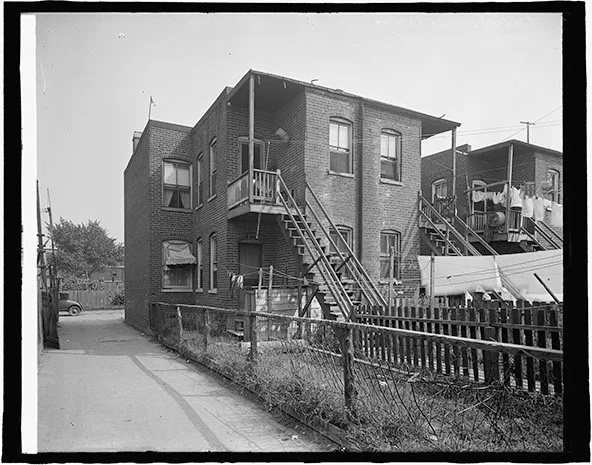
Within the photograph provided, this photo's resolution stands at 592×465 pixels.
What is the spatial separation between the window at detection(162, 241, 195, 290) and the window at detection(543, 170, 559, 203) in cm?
1362

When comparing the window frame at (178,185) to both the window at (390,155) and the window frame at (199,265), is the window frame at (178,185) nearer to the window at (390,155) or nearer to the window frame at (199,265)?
the window frame at (199,265)

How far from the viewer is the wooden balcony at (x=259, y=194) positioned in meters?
12.7

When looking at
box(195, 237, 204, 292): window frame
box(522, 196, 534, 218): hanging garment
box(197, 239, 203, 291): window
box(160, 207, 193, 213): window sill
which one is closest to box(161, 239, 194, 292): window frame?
box(195, 237, 204, 292): window frame

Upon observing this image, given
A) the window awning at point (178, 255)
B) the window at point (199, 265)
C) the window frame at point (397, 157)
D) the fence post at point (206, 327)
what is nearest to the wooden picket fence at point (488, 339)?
the fence post at point (206, 327)

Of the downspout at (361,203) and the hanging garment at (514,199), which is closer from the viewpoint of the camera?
the downspout at (361,203)

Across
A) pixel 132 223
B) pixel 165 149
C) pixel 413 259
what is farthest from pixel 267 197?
pixel 132 223

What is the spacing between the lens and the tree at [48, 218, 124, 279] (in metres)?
40.6

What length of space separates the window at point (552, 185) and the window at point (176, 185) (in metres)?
13.9

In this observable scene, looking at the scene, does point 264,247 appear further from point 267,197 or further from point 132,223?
point 132,223

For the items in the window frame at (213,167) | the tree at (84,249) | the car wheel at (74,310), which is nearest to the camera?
the window frame at (213,167)

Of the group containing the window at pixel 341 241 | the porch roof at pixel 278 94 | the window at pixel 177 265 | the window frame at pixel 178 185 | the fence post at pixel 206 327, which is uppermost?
the porch roof at pixel 278 94

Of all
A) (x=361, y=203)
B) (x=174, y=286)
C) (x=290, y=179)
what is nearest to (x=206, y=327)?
Answer: (x=290, y=179)

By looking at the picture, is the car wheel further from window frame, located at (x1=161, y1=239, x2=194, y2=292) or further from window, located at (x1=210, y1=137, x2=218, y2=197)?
window, located at (x1=210, y1=137, x2=218, y2=197)

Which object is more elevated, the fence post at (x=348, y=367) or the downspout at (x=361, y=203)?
the downspout at (x=361, y=203)
